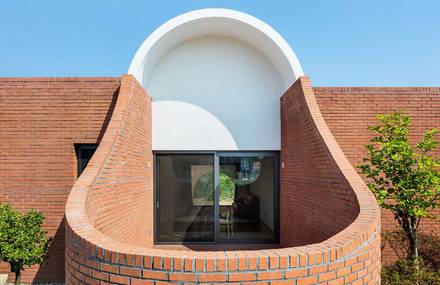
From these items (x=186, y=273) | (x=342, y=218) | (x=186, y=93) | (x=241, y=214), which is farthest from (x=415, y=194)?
(x=186, y=93)

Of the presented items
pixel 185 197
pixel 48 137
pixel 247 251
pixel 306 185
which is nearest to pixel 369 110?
pixel 306 185

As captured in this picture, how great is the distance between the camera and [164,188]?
291 inches

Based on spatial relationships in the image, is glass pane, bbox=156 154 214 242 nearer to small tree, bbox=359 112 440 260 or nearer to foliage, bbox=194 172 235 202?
foliage, bbox=194 172 235 202

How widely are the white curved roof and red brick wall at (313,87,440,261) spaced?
1404 millimetres

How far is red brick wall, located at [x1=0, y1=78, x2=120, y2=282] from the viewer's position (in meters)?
6.39

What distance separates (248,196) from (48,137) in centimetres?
515

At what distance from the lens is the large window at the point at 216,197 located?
7293mm

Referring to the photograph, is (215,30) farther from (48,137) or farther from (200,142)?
(48,137)

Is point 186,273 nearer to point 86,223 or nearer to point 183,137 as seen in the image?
point 86,223

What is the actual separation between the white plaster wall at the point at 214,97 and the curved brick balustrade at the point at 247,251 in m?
0.45

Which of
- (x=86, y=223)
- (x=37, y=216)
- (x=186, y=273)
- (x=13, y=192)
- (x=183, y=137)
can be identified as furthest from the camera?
(x=183, y=137)

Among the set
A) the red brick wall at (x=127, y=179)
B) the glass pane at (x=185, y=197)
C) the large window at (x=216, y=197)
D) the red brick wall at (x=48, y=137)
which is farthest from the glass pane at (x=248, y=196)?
the red brick wall at (x=48, y=137)

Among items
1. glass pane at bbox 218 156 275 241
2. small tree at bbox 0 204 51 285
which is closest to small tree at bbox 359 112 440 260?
glass pane at bbox 218 156 275 241

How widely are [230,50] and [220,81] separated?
90 centimetres
